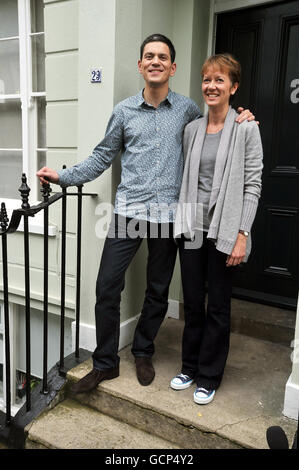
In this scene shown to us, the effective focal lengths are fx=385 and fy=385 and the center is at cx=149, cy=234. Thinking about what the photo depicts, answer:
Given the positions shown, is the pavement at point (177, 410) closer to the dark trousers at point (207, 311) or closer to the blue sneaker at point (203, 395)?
the blue sneaker at point (203, 395)

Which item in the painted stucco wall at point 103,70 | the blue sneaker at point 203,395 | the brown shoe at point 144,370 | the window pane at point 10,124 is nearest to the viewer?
the blue sneaker at point 203,395

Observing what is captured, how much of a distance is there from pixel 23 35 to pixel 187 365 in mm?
3057

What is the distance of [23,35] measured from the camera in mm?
3385

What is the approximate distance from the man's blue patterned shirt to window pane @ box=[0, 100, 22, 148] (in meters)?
1.66

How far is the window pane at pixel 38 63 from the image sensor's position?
341 cm

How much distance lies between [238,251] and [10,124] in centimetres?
273

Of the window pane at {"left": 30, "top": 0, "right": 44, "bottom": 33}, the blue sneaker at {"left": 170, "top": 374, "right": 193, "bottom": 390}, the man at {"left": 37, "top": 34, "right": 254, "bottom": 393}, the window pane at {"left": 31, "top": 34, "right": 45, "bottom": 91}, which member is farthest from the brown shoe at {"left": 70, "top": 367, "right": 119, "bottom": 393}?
the window pane at {"left": 30, "top": 0, "right": 44, "bottom": 33}

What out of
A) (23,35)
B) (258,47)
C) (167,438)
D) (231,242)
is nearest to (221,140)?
(231,242)

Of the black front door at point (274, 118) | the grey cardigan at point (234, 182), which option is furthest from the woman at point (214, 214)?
the black front door at point (274, 118)

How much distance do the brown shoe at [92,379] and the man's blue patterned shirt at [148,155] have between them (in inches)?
39.6

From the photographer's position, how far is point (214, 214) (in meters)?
2.05

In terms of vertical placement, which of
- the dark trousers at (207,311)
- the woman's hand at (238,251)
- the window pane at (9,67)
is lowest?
the dark trousers at (207,311)

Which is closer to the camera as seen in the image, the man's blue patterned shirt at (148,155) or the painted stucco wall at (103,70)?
the man's blue patterned shirt at (148,155)

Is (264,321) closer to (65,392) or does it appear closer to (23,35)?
(65,392)
